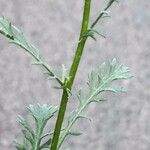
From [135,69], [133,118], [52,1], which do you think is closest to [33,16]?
[52,1]

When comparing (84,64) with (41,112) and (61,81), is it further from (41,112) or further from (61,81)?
(61,81)

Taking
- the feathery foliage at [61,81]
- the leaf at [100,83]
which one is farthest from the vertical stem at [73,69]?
the leaf at [100,83]

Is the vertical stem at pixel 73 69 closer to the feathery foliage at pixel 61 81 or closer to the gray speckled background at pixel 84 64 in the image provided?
the feathery foliage at pixel 61 81

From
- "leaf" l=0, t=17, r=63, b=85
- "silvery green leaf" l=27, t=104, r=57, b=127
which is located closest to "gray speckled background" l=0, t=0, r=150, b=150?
"silvery green leaf" l=27, t=104, r=57, b=127

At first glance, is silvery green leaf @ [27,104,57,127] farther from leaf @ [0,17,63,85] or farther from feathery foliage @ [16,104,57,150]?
leaf @ [0,17,63,85]

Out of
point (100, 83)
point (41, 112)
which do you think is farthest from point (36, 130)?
point (100, 83)

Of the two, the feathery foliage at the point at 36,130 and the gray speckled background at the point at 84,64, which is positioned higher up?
the gray speckled background at the point at 84,64
